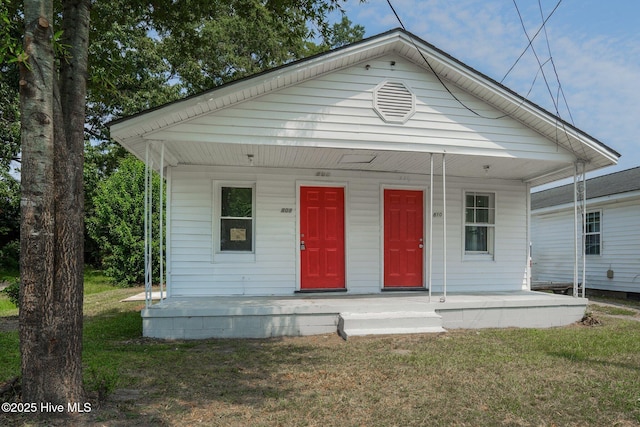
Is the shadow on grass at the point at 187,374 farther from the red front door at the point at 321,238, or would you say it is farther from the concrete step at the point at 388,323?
the red front door at the point at 321,238

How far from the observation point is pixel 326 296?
7852 mm

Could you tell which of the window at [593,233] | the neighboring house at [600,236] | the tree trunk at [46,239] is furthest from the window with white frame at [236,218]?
the window at [593,233]

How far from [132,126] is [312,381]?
4.27 metres

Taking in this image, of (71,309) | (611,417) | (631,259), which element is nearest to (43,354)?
(71,309)

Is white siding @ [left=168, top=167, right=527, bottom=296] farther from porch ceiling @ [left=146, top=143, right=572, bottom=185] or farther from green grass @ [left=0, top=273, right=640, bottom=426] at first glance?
green grass @ [left=0, top=273, right=640, bottom=426]

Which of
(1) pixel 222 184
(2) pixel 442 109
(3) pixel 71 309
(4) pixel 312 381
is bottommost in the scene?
(4) pixel 312 381

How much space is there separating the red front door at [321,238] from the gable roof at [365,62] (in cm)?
196

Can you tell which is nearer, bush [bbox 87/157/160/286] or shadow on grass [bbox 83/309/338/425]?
shadow on grass [bbox 83/309/338/425]

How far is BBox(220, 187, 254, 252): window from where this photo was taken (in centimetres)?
805

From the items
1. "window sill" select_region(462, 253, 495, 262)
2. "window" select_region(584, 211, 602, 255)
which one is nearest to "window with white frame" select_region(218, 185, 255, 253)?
"window sill" select_region(462, 253, 495, 262)

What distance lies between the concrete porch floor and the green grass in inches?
10.9

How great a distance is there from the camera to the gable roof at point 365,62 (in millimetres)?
6043

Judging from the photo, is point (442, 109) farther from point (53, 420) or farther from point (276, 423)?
point (53, 420)

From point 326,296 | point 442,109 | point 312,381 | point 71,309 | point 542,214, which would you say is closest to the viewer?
point 71,309
